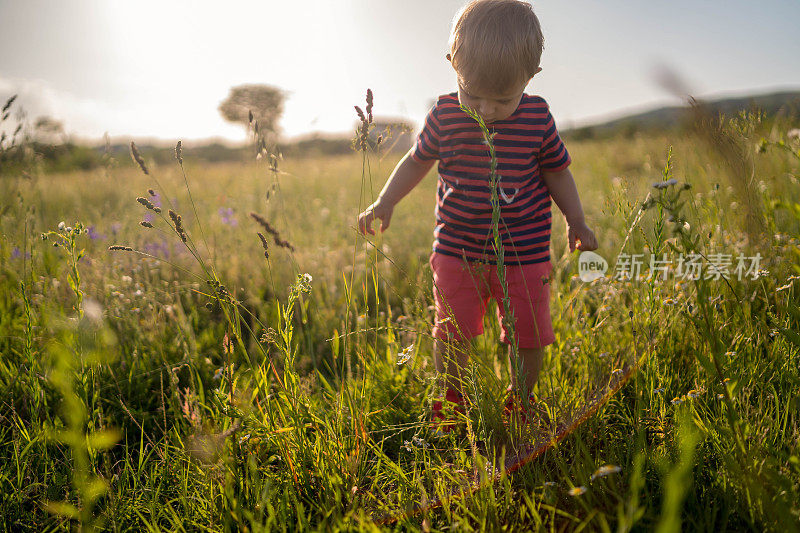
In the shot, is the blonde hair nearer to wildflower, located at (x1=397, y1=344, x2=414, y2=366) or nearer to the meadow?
the meadow

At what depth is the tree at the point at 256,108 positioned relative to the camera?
1591 millimetres

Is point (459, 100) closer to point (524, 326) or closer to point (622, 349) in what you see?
point (524, 326)

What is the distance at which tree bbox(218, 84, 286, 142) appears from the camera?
1.59 meters

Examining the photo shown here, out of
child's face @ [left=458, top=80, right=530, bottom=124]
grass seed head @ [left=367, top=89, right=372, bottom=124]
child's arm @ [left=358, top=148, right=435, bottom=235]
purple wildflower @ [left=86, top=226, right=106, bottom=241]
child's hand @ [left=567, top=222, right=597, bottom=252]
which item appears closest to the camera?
grass seed head @ [left=367, top=89, right=372, bottom=124]

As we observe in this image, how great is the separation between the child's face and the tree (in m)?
0.69

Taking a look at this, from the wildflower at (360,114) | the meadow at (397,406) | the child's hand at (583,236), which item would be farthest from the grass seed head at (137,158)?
the child's hand at (583,236)

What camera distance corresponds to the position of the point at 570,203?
1.95 m

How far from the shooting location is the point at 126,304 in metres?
2.54

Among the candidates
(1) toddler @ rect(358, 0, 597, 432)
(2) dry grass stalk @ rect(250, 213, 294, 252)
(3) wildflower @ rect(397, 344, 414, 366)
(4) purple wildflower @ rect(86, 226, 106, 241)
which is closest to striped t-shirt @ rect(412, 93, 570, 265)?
(1) toddler @ rect(358, 0, 597, 432)

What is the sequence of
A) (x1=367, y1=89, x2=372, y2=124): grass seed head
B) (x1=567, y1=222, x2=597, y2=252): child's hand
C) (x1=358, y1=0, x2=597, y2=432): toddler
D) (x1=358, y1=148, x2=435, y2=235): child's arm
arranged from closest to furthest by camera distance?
(x1=367, y1=89, x2=372, y2=124): grass seed head < (x1=358, y1=0, x2=597, y2=432): toddler < (x1=567, y1=222, x2=597, y2=252): child's hand < (x1=358, y1=148, x2=435, y2=235): child's arm

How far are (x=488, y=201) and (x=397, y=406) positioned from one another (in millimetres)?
921

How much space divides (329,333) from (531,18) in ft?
5.85

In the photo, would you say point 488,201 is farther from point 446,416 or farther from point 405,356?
point 446,416

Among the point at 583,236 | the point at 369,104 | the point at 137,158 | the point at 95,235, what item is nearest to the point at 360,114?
the point at 369,104
